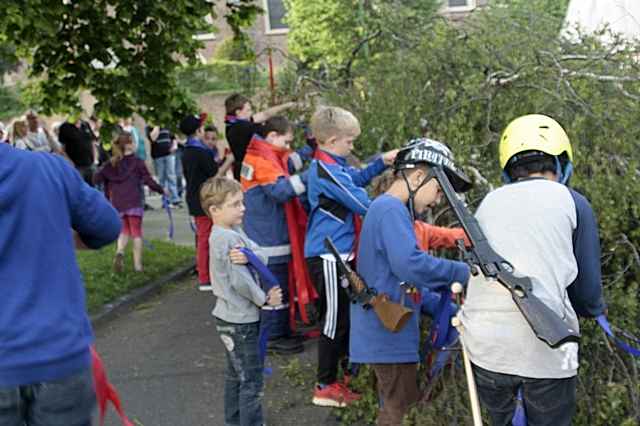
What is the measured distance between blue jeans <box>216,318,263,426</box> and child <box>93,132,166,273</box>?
4.89m

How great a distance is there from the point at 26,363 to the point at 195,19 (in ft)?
20.6

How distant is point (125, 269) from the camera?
942cm

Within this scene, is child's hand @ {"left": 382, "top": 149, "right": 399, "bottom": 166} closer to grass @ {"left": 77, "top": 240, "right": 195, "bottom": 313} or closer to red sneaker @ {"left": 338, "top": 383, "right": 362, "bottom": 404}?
red sneaker @ {"left": 338, "top": 383, "right": 362, "bottom": 404}

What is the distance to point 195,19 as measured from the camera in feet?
27.4

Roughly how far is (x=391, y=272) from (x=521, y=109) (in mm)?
1700

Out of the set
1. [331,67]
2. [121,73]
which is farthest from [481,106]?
[121,73]

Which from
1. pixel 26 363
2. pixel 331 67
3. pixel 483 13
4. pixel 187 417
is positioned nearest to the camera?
pixel 26 363

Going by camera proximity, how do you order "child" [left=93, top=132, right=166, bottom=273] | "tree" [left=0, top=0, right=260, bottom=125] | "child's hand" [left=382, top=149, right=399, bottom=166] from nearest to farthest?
"child's hand" [left=382, top=149, right=399, bottom=166] < "tree" [left=0, top=0, right=260, bottom=125] < "child" [left=93, top=132, right=166, bottom=273]

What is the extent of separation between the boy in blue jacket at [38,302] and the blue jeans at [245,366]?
1.49 metres

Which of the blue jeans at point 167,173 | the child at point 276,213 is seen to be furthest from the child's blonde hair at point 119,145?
the blue jeans at point 167,173

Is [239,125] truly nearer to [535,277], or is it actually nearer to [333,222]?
[333,222]

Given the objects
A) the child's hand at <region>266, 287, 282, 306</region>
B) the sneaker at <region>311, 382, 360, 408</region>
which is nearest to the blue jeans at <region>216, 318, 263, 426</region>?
the child's hand at <region>266, 287, 282, 306</region>

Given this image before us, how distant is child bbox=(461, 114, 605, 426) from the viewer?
2773 millimetres

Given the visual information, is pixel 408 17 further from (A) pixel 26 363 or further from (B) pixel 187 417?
(A) pixel 26 363
